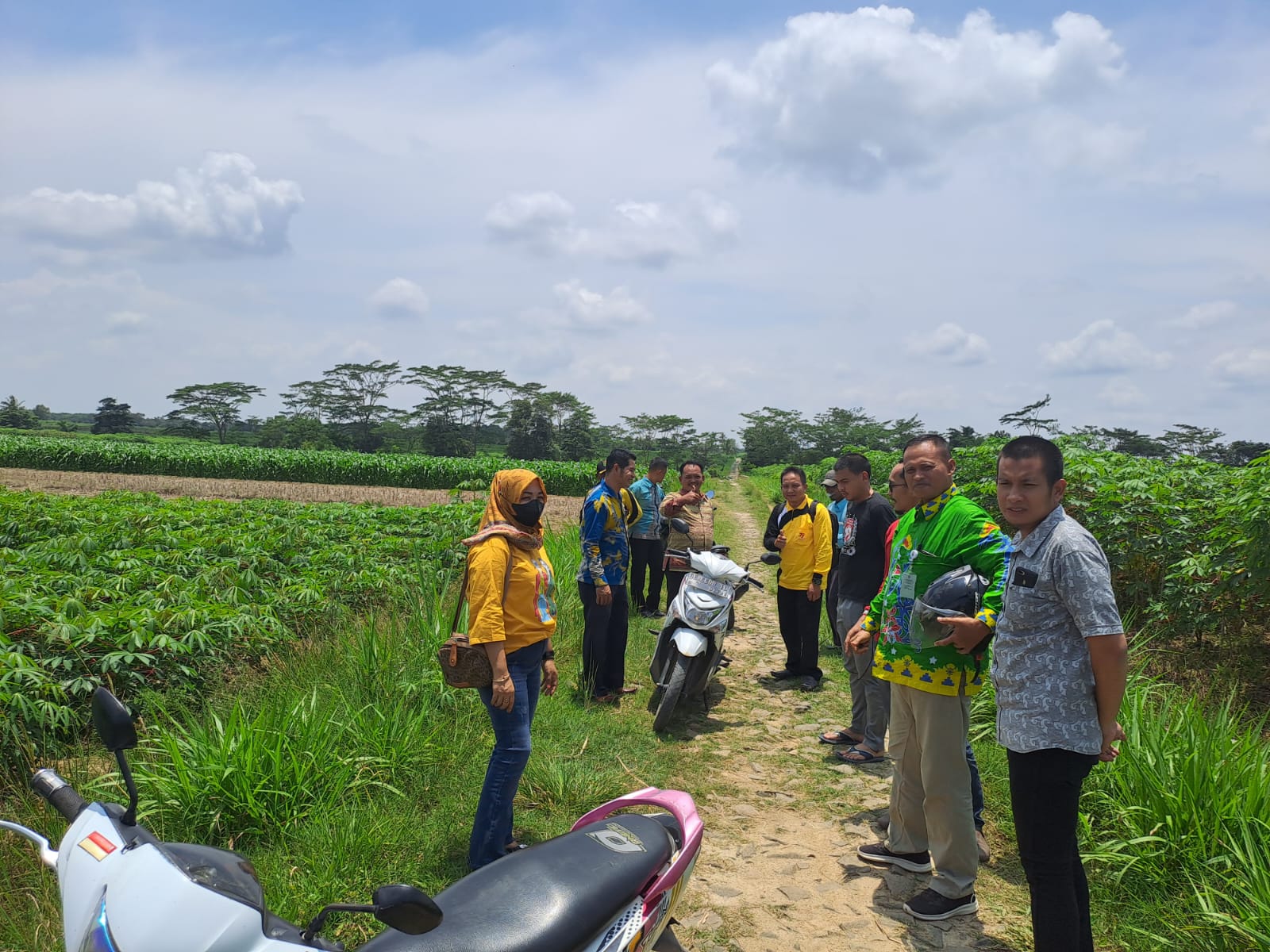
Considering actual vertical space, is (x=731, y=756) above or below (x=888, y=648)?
below

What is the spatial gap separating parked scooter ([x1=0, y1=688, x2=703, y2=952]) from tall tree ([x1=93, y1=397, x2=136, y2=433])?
91.4m

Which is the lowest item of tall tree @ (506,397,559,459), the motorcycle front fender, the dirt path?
the dirt path

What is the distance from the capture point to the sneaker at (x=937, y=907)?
10.5ft

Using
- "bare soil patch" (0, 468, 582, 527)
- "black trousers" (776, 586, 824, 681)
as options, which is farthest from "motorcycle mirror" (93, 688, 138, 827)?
"bare soil patch" (0, 468, 582, 527)

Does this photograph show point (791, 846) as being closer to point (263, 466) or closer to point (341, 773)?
point (341, 773)

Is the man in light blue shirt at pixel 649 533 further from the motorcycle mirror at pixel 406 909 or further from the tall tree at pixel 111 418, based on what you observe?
the tall tree at pixel 111 418

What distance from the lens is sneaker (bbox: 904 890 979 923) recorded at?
3.21 meters

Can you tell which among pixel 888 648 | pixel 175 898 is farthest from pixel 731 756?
pixel 175 898

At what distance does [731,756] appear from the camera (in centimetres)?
507

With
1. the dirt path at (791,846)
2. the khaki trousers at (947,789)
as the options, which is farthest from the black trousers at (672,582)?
the khaki trousers at (947,789)

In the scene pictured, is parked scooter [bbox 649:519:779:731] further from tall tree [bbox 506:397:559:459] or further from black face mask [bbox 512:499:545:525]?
tall tree [bbox 506:397:559:459]

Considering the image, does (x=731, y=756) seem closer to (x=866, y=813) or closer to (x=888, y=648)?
(x=866, y=813)

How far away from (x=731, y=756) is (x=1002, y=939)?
215cm

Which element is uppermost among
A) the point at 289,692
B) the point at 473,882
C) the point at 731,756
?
the point at 473,882
